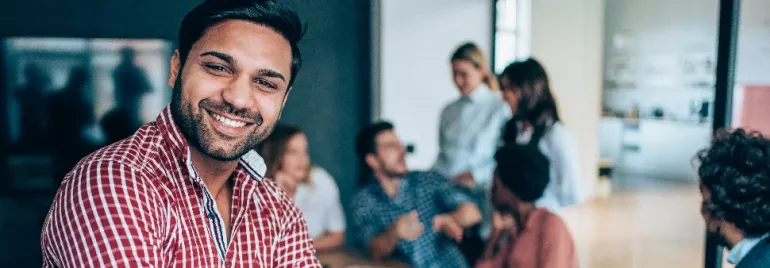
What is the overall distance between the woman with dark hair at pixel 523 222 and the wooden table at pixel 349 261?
37 cm

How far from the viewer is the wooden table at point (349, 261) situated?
7.82 ft

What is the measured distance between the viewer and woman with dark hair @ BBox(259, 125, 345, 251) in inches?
105

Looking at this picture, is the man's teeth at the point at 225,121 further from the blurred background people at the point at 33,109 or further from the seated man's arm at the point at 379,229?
the blurred background people at the point at 33,109

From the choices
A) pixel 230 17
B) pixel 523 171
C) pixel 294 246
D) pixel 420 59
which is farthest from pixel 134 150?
pixel 420 59

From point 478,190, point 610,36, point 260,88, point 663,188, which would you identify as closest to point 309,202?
point 478,190

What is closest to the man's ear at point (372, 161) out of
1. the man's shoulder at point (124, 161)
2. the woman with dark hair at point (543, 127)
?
the woman with dark hair at point (543, 127)

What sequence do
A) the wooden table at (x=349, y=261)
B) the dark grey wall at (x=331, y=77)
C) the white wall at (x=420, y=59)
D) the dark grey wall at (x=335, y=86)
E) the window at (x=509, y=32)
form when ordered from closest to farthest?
the wooden table at (x=349, y=261) < the dark grey wall at (x=331, y=77) < the dark grey wall at (x=335, y=86) < the white wall at (x=420, y=59) < the window at (x=509, y=32)

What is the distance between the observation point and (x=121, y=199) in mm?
833

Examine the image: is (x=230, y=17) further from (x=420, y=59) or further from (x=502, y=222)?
(x=420, y=59)

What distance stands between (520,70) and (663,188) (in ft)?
13.9

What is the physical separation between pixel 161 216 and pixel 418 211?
1810 mm

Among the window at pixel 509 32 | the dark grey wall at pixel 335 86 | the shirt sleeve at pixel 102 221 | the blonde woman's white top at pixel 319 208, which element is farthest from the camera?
the window at pixel 509 32

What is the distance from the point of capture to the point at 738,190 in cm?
172

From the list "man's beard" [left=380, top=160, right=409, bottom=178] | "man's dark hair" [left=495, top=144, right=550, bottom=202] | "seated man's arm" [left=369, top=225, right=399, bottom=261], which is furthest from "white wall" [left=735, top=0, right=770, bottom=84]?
"seated man's arm" [left=369, top=225, right=399, bottom=261]
